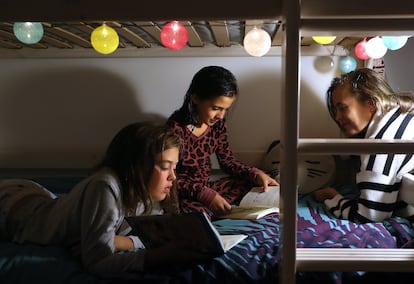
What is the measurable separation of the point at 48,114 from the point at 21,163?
0.30m

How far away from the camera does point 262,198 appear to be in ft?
4.94

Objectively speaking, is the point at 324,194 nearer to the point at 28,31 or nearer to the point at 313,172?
the point at 313,172

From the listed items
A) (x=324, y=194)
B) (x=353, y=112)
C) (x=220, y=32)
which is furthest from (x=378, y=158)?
(x=220, y=32)

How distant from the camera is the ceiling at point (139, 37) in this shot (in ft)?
5.52

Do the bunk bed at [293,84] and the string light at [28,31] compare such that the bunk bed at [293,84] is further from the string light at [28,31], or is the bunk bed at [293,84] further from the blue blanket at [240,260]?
the string light at [28,31]

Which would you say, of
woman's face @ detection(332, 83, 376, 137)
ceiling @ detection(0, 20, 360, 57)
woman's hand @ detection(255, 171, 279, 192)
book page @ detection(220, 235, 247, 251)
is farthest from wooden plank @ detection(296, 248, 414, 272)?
ceiling @ detection(0, 20, 360, 57)

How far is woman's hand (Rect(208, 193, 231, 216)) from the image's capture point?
54.3 inches

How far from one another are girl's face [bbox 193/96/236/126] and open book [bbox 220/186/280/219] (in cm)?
33

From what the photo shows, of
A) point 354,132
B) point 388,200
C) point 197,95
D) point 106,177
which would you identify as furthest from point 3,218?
point 354,132

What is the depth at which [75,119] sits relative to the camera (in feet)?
7.33

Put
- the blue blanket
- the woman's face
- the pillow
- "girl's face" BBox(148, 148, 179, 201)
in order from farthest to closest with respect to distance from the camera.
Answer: the pillow, the woman's face, "girl's face" BBox(148, 148, 179, 201), the blue blanket

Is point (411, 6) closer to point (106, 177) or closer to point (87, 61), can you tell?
point (106, 177)

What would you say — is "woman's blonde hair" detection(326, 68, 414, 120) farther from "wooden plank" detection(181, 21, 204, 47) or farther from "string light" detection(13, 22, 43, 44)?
"string light" detection(13, 22, 43, 44)

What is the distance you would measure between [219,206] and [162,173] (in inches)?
14.8
